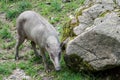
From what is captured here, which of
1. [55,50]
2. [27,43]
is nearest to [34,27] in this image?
[55,50]

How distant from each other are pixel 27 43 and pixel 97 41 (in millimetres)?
2921

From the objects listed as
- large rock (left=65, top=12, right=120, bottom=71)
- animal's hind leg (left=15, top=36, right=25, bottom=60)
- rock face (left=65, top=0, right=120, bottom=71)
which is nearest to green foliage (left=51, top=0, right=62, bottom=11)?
animal's hind leg (left=15, top=36, right=25, bottom=60)

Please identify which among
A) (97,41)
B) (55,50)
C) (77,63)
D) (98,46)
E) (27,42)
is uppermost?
(97,41)

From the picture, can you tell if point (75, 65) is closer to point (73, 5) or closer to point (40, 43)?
point (40, 43)

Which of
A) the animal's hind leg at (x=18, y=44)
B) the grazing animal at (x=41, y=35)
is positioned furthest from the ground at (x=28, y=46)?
the grazing animal at (x=41, y=35)

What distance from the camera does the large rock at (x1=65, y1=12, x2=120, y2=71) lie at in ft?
21.9

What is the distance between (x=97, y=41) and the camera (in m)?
6.79

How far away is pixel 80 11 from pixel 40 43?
3.82 ft

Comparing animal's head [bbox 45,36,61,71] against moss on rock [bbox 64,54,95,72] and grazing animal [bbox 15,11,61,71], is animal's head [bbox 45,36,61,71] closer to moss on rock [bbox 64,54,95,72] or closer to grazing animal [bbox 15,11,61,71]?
grazing animal [bbox 15,11,61,71]

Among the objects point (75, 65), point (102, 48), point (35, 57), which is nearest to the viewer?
point (102, 48)

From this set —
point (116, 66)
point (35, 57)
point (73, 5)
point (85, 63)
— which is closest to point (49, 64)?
point (35, 57)

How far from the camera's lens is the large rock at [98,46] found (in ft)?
21.9

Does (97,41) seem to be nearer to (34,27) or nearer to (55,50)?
(55,50)

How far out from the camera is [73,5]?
10531mm
